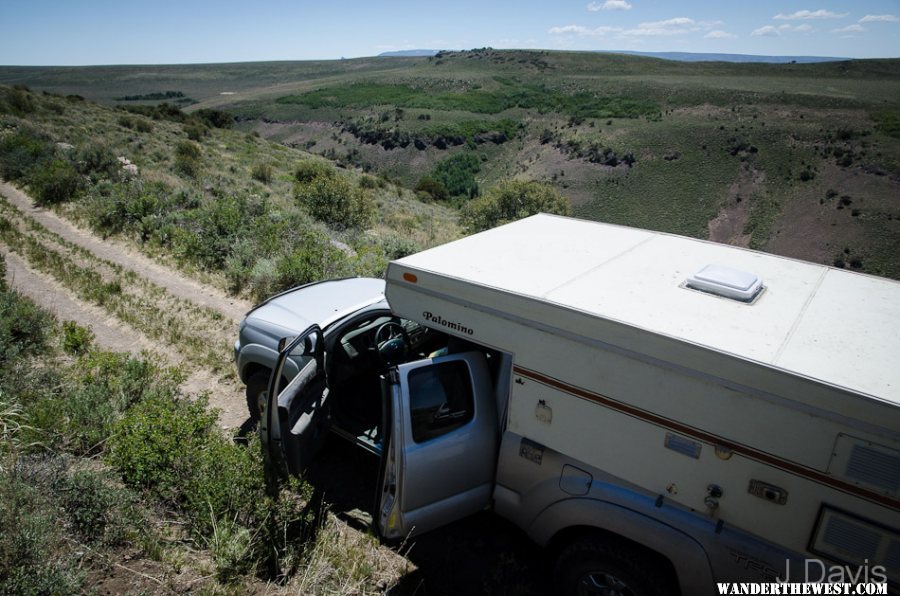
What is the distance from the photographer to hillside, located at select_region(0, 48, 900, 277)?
49.0m

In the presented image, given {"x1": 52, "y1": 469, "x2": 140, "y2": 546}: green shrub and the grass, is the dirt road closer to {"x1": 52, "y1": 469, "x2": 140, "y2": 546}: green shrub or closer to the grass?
the grass

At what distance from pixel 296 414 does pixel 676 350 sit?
304cm

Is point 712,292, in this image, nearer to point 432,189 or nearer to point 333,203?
point 333,203

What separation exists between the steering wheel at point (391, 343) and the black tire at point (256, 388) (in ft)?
4.37

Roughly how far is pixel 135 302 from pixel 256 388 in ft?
17.8

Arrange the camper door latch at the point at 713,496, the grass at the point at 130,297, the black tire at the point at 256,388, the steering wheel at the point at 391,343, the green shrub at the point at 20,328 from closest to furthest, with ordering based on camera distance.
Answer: the camper door latch at the point at 713,496
the steering wheel at the point at 391,343
the black tire at the point at 256,388
the green shrub at the point at 20,328
the grass at the point at 130,297

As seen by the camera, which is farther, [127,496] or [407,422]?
[127,496]

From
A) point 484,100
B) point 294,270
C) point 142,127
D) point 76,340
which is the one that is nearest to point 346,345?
point 76,340

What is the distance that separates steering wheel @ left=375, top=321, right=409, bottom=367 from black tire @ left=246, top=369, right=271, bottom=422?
4.37 feet

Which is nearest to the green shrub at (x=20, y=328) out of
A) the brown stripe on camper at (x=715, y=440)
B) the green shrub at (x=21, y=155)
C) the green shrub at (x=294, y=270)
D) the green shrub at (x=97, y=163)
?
the green shrub at (x=294, y=270)

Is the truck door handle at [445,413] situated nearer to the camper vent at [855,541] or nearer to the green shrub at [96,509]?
the camper vent at [855,541]

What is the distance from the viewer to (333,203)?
20.2m

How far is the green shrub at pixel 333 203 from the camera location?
20.0 m

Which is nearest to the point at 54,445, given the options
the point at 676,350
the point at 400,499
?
the point at 400,499
